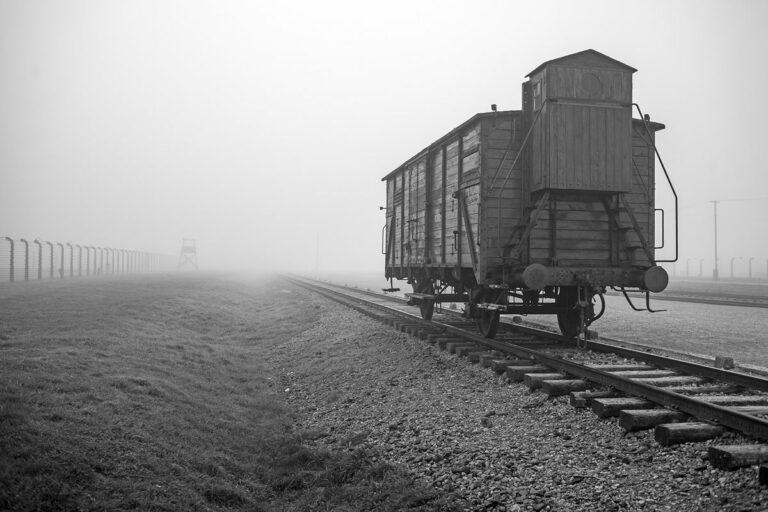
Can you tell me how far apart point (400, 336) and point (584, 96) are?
5.77 m

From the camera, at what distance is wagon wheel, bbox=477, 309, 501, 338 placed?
10.2 metres

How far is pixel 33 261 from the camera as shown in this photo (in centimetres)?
3334

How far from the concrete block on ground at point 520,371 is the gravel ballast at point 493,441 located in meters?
0.15

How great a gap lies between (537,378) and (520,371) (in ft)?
1.61

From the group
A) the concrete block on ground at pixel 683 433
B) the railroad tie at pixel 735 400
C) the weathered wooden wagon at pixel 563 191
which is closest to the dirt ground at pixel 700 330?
→ the weathered wooden wagon at pixel 563 191

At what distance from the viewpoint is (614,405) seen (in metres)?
5.55

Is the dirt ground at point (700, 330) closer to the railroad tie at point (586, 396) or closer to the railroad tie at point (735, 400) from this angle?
the railroad tie at point (735, 400)

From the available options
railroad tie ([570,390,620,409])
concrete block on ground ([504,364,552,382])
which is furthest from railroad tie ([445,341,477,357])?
railroad tie ([570,390,620,409])

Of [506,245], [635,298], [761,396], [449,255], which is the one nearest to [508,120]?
[506,245]

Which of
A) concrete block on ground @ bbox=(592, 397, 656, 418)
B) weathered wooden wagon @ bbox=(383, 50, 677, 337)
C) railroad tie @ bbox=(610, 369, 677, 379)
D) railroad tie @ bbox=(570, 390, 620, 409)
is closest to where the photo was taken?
concrete block on ground @ bbox=(592, 397, 656, 418)

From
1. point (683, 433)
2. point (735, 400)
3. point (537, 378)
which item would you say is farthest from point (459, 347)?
point (683, 433)

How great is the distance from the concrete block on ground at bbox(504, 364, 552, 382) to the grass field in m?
2.44

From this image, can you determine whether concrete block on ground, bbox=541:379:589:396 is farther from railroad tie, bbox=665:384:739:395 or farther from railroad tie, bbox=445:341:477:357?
railroad tie, bbox=445:341:477:357

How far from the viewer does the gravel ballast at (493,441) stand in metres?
4.10
